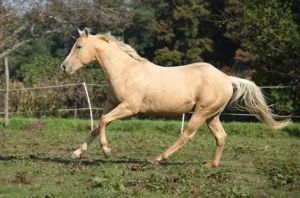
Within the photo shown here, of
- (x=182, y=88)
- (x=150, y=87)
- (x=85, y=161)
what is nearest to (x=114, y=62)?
(x=150, y=87)

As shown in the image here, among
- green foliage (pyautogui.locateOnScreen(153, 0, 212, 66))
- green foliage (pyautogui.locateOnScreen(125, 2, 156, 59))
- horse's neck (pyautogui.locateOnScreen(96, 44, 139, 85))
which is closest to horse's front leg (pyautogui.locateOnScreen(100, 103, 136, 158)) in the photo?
horse's neck (pyautogui.locateOnScreen(96, 44, 139, 85))

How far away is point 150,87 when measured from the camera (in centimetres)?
989

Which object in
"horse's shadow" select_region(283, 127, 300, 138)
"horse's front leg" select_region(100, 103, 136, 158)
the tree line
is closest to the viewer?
"horse's front leg" select_region(100, 103, 136, 158)

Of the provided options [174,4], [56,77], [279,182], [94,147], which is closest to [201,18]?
[174,4]

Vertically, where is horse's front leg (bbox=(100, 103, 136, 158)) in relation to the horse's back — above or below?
below

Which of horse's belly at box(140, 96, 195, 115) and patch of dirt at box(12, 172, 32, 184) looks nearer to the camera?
patch of dirt at box(12, 172, 32, 184)

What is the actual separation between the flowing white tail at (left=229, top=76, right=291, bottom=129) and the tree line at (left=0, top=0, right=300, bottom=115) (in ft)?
15.1

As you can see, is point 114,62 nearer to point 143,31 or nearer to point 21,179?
point 21,179

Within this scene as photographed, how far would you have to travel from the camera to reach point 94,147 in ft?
43.5

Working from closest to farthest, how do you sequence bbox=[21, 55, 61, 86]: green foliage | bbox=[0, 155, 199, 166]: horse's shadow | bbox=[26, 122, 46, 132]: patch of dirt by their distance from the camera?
bbox=[0, 155, 199, 166]: horse's shadow → bbox=[26, 122, 46, 132]: patch of dirt → bbox=[21, 55, 61, 86]: green foliage

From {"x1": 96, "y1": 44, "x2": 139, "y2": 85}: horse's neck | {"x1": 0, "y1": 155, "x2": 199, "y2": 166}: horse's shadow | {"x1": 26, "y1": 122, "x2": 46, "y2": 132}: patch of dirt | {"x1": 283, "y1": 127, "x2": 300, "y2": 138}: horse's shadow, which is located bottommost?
{"x1": 26, "y1": 122, "x2": 46, "y2": 132}: patch of dirt

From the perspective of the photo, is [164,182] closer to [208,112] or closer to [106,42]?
[208,112]

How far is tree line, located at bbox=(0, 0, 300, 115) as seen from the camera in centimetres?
2048

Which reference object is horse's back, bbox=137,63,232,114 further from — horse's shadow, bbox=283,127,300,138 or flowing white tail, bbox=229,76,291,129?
horse's shadow, bbox=283,127,300,138
